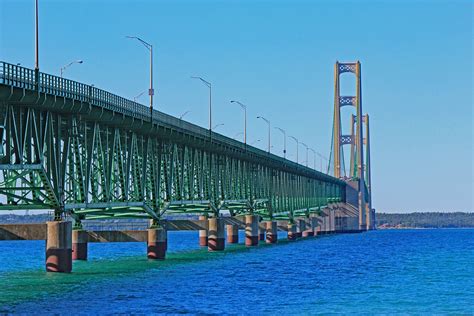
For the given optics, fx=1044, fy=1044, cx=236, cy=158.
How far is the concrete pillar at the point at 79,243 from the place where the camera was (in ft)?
267

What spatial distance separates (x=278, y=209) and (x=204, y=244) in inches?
877

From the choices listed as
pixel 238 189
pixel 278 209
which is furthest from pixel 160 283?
pixel 278 209

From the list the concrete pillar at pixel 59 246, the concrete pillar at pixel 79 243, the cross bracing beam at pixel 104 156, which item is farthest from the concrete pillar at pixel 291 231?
the concrete pillar at pixel 59 246

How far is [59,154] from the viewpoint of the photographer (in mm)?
57531

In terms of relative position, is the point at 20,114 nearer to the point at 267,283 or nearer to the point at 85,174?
the point at 85,174

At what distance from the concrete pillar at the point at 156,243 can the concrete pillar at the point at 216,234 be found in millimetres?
16720

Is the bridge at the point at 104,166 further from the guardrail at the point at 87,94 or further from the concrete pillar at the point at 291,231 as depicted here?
the concrete pillar at the point at 291,231

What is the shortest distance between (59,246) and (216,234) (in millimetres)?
46001

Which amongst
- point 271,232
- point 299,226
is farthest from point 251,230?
point 299,226

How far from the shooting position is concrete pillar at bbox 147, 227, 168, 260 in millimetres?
81787

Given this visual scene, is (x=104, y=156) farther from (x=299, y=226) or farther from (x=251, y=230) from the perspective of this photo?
(x=299, y=226)

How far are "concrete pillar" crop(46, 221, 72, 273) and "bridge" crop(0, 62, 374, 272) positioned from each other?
0.20ft

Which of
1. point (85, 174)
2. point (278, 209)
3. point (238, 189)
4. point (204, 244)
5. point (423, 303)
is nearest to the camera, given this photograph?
point (423, 303)

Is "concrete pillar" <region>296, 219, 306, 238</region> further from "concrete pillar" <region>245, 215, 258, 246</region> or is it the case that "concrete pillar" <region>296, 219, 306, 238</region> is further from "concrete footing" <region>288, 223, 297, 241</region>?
"concrete pillar" <region>245, 215, 258, 246</region>
